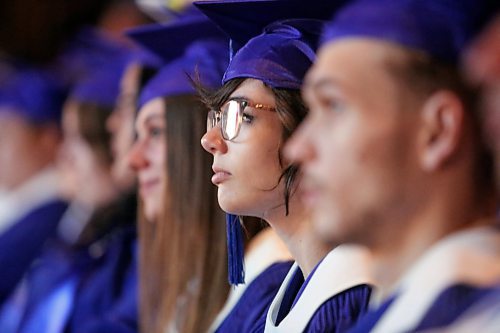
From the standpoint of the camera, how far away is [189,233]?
8.77 ft

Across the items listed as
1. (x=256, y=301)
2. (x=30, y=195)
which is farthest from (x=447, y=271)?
(x=30, y=195)

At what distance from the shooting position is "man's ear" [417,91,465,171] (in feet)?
4.30

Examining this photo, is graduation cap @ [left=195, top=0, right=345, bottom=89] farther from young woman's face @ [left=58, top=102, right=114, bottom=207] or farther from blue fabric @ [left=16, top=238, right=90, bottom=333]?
young woman's face @ [left=58, top=102, right=114, bottom=207]

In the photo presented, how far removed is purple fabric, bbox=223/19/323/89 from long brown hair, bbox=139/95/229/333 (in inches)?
26.9

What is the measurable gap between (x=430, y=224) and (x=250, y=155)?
641 millimetres

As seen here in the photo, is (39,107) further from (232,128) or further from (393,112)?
(393,112)

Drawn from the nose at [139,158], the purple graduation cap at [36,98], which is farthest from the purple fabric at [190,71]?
the purple graduation cap at [36,98]

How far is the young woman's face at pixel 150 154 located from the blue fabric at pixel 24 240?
1179 mm

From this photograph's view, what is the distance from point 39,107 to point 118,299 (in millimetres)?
1205

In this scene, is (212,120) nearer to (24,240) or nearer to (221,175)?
(221,175)

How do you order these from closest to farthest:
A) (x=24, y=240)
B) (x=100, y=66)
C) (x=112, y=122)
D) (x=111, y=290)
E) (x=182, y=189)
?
(x=182, y=189), (x=111, y=290), (x=112, y=122), (x=100, y=66), (x=24, y=240)

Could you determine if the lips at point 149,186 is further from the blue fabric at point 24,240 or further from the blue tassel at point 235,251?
the blue fabric at point 24,240

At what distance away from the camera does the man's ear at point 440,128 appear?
51.6 inches

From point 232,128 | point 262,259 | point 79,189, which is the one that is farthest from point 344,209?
point 79,189
